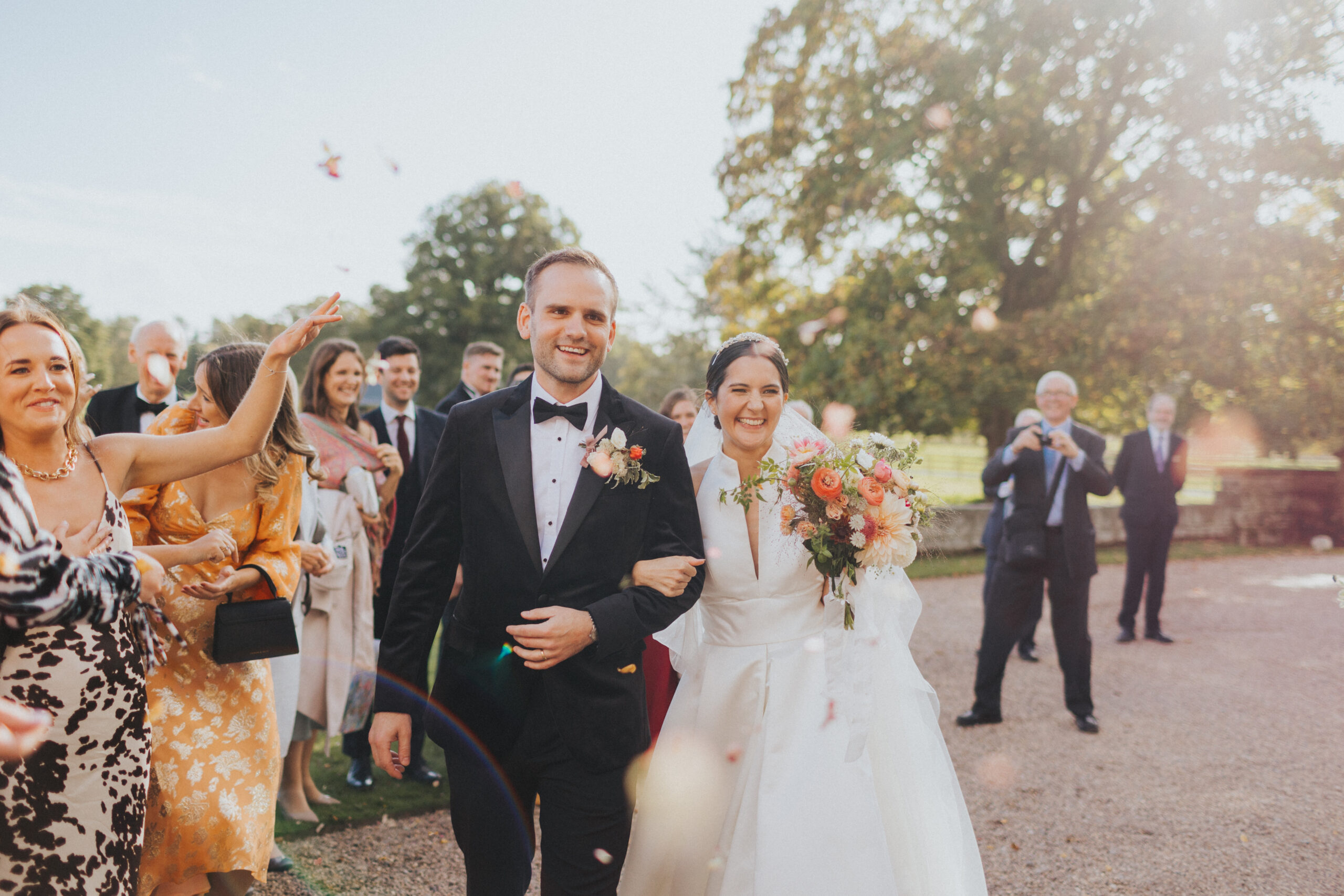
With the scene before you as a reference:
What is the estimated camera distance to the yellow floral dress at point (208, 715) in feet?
8.25

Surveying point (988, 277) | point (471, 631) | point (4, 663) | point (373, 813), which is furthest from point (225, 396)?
point (988, 277)

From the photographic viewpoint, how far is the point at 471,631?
2406 millimetres

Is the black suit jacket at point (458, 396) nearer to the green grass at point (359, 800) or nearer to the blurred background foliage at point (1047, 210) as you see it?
the green grass at point (359, 800)

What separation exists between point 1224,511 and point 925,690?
16.4 meters

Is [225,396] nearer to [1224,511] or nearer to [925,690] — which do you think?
[925,690]

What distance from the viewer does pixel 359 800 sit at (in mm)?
4605

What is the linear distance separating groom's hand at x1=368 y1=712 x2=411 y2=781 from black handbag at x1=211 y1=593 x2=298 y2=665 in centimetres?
56

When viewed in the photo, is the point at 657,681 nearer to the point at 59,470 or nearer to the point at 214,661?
the point at 214,661

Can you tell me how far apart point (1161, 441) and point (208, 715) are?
987cm

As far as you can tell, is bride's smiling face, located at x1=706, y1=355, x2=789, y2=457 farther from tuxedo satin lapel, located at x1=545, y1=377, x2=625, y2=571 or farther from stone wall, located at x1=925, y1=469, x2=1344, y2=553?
stone wall, located at x1=925, y1=469, x2=1344, y2=553

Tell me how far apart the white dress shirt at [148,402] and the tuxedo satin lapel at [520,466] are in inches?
130

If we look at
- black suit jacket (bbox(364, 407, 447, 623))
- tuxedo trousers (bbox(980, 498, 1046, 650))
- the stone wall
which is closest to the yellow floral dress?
black suit jacket (bbox(364, 407, 447, 623))

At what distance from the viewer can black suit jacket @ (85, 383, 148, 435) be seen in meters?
4.70

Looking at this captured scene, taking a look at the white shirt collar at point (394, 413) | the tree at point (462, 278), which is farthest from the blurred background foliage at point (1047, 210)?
the tree at point (462, 278)
